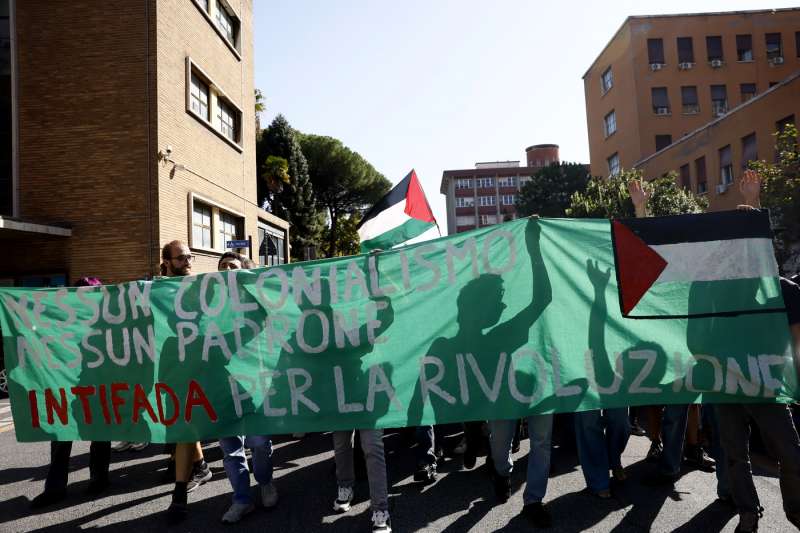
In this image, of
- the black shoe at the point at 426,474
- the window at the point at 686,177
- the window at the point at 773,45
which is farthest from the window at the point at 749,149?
the black shoe at the point at 426,474

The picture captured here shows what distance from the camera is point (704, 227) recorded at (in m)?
3.90

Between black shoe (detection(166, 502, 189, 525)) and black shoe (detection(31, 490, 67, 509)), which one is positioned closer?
black shoe (detection(166, 502, 189, 525))

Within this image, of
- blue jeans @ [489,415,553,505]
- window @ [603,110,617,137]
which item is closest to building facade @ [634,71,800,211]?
window @ [603,110,617,137]

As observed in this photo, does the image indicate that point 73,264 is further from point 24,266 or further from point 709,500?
point 709,500

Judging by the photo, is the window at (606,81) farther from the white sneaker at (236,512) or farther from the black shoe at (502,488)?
the white sneaker at (236,512)

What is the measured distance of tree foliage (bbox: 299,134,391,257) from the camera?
136 feet

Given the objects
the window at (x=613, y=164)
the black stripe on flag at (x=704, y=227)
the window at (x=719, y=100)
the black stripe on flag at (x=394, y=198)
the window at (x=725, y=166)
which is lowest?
the black stripe on flag at (x=704, y=227)

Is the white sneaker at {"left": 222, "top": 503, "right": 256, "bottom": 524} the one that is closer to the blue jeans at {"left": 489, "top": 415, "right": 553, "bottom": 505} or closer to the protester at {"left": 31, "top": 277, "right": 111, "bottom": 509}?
the protester at {"left": 31, "top": 277, "right": 111, "bottom": 509}

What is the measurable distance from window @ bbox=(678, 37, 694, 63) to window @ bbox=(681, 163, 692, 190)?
9.42 meters

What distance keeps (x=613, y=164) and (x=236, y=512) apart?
134 ft

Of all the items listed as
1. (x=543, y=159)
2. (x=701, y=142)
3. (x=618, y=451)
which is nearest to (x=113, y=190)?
(x=618, y=451)

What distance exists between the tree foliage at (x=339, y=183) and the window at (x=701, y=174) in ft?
74.3

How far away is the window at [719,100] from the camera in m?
35.3

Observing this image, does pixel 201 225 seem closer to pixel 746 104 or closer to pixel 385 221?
pixel 385 221
